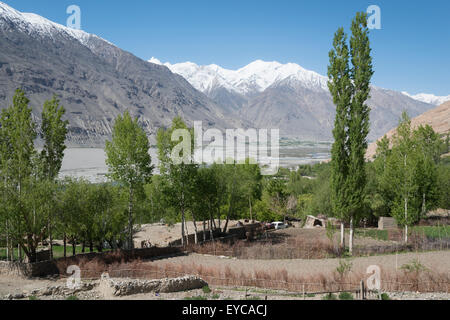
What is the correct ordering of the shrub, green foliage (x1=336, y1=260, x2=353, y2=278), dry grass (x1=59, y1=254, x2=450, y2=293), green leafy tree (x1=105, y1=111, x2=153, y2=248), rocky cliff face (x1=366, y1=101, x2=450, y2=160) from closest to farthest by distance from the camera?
the shrub
dry grass (x1=59, y1=254, x2=450, y2=293)
green foliage (x1=336, y1=260, x2=353, y2=278)
green leafy tree (x1=105, y1=111, x2=153, y2=248)
rocky cliff face (x1=366, y1=101, x2=450, y2=160)

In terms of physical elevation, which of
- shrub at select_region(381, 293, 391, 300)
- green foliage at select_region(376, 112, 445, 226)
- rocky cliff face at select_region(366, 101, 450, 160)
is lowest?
A: shrub at select_region(381, 293, 391, 300)

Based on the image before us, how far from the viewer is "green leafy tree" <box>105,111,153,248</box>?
27.6 metres

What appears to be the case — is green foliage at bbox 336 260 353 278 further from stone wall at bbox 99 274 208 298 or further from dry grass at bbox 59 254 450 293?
stone wall at bbox 99 274 208 298

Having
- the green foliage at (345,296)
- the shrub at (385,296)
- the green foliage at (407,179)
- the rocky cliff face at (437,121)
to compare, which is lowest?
the green foliage at (345,296)

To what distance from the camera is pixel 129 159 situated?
27984mm

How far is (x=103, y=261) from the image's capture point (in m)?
23.7

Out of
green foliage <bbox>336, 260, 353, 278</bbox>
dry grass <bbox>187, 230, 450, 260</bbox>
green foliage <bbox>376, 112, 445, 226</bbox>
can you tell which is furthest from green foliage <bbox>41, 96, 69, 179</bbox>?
green foliage <bbox>376, 112, 445, 226</bbox>

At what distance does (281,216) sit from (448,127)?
449ft

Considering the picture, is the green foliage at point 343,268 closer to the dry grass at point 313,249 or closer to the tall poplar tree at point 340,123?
the dry grass at point 313,249

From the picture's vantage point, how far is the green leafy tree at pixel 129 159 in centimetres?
2756

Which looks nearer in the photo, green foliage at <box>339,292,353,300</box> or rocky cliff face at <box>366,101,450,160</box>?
green foliage at <box>339,292,353,300</box>

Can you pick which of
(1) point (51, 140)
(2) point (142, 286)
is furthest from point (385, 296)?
(1) point (51, 140)

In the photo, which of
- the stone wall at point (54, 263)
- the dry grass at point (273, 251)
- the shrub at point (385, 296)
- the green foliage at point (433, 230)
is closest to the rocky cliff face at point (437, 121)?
the green foliage at point (433, 230)

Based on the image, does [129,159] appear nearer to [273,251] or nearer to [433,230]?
Result: [273,251]
